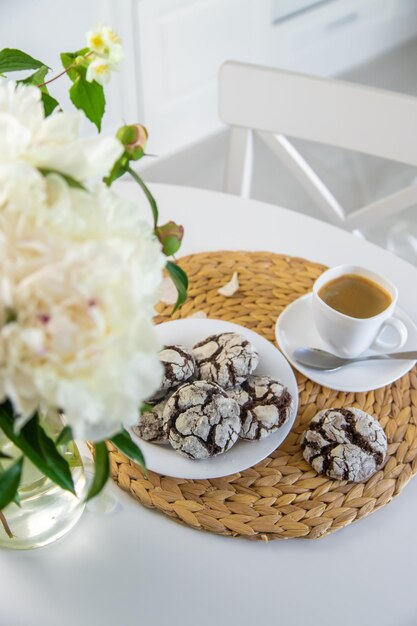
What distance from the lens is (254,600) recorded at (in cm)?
69

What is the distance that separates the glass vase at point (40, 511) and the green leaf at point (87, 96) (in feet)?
0.96

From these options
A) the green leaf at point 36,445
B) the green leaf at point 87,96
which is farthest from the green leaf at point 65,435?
the green leaf at point 87,96

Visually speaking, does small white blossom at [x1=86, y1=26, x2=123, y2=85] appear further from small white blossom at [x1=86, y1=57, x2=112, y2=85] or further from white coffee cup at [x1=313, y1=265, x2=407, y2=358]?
white coffee cup at [x1=313, y1=265, x2=407, y2=358]

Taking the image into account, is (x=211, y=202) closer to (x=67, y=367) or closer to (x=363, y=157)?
(x=67, y=367)

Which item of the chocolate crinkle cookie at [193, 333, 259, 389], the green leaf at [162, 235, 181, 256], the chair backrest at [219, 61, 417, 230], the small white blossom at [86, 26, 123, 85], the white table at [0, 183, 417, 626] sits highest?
the small white blossom at [86, 26, 123, 85]

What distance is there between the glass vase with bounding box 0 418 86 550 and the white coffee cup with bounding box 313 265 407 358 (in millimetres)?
318

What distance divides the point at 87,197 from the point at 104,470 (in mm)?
174

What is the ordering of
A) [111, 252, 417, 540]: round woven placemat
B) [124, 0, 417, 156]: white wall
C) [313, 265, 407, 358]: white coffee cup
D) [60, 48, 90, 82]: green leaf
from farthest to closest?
[124, 0, 417, 156]: white wall, [313, 265, 407, 358]: white coffee cup, [111, 252, 417, 540]: round woven placemat, [60, 48, 90, 82]: green leaf

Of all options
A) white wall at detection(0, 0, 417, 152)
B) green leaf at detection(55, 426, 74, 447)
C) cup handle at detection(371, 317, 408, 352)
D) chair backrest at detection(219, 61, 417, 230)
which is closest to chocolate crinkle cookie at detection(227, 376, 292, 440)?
cup handle at detection(371, 317, 408, 352)

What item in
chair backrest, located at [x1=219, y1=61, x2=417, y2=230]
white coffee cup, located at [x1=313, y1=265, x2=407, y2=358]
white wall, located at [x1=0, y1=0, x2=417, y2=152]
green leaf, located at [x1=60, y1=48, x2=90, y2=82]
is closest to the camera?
green leaf, located at [x1=60, y1=48, x2=90, y2=82]

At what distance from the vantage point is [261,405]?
0.78 metres

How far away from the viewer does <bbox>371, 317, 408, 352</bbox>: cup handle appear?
0.90 metres

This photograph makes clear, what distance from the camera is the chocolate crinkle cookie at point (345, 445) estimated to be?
758 mm

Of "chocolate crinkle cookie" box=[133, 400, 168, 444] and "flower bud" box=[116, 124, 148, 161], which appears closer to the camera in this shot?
"flower bud" box=[116, 124, 148, 161]
